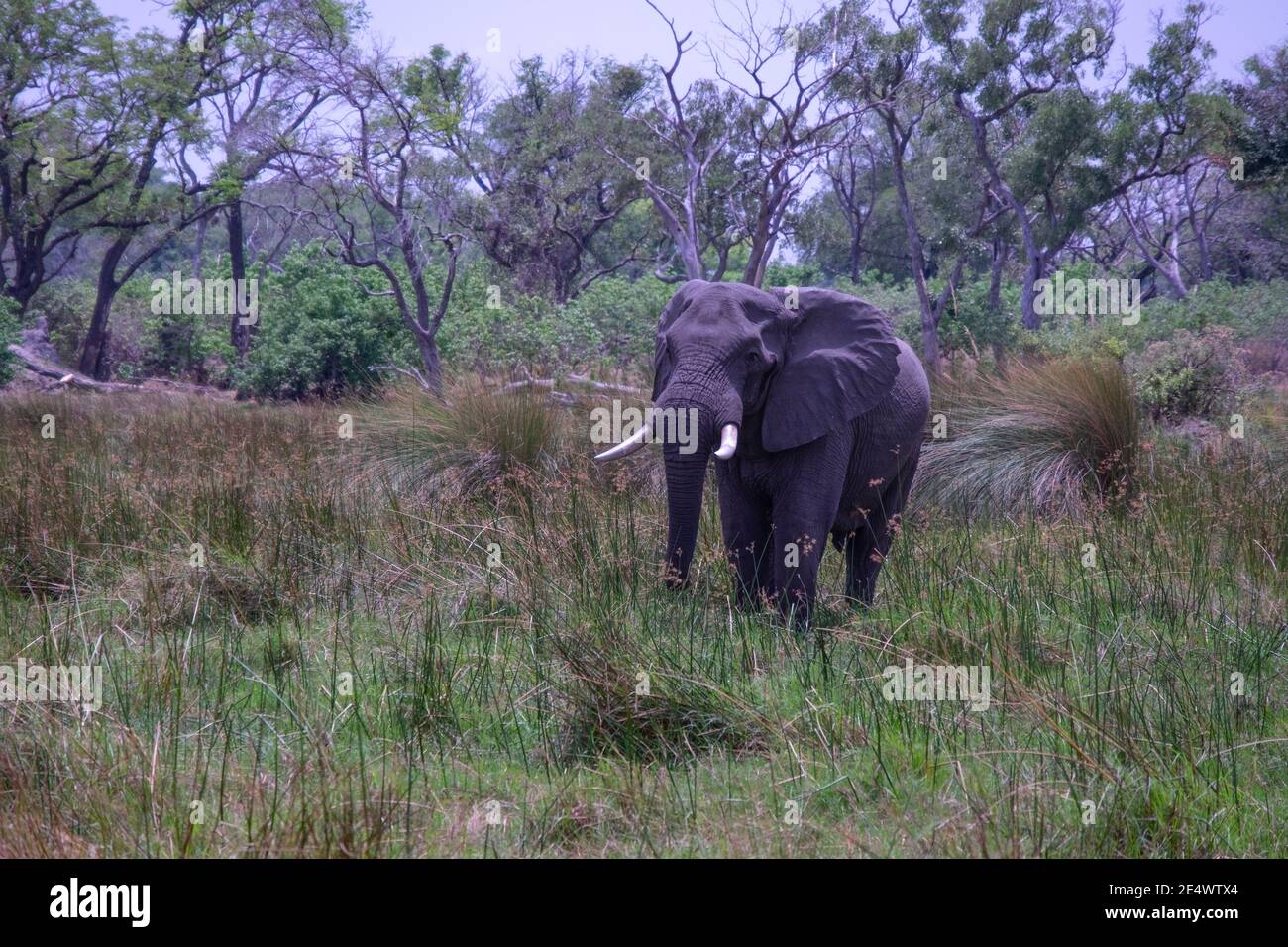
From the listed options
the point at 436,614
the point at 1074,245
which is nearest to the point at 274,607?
the point at 436,614

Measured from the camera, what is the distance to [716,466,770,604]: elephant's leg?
6.04 meters

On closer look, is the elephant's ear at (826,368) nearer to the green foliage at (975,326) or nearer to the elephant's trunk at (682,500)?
the elephant's trunk at (682,500)

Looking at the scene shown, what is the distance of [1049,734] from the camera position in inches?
157

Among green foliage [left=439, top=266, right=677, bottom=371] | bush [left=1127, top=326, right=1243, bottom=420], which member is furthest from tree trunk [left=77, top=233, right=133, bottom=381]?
bush [left=1127, top=326, right=1243, bottom=420]

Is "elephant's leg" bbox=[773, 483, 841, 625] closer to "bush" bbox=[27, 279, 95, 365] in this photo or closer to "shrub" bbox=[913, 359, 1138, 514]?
"shrub" bbox=[913, 359, 1138, 514]

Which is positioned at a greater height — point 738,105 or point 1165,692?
point 738,105

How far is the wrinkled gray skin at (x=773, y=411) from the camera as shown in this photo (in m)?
5.55

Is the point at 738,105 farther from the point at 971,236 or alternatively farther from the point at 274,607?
the point at 274,607

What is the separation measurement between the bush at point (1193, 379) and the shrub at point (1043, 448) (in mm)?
2737

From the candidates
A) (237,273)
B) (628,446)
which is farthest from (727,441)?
(237,273)

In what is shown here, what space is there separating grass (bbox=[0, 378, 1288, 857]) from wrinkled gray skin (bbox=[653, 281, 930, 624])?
31cm
